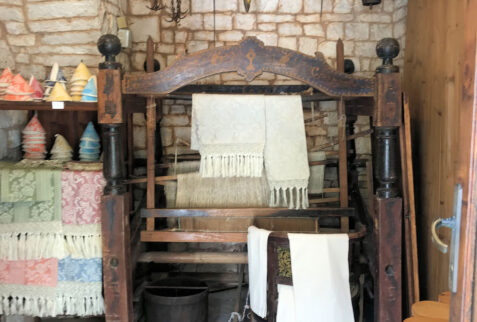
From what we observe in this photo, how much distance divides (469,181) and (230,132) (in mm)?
1731

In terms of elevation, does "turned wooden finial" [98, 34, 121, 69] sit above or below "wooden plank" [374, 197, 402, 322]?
above

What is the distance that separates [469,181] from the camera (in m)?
1.28

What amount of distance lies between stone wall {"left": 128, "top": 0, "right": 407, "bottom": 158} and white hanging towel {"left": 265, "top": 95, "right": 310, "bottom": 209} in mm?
1258

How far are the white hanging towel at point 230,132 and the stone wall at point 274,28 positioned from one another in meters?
1.30

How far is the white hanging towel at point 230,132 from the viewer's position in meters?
2.84

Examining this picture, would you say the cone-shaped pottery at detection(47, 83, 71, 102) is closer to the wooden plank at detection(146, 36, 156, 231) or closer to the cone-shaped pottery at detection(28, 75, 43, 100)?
the cone-shaped pottery at detection(28, 75, 43, 100)

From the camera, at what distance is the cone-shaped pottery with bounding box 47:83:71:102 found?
9.45 ft

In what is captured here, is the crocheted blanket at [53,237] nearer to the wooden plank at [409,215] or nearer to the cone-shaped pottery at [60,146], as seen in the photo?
the cone-shaped pottery at [60,146]

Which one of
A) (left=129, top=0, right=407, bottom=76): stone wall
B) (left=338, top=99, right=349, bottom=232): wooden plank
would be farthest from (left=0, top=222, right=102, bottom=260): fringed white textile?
(left=129, top=0, right=407, bottom=76): stone wall

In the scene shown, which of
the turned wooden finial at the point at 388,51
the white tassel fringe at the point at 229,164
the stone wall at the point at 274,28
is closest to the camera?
the turned wooden finial at the point at 388,51

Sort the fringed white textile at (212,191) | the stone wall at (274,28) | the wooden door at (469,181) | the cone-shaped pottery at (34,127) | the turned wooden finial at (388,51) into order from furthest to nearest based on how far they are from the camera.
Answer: the stone wall at (274,28)
the cone-shaped pottery at (34,127)
the fringed white textile at (212,191)
the turned wooden finial at (388,51)
the wooden door at (469,181)

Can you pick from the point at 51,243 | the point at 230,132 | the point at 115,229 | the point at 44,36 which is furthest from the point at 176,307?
the point at 44,36

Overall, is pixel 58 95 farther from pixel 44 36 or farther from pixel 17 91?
pixel 44 36

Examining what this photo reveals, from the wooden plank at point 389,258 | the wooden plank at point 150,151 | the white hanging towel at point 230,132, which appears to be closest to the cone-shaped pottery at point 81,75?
the wooden plank at point 150,151
